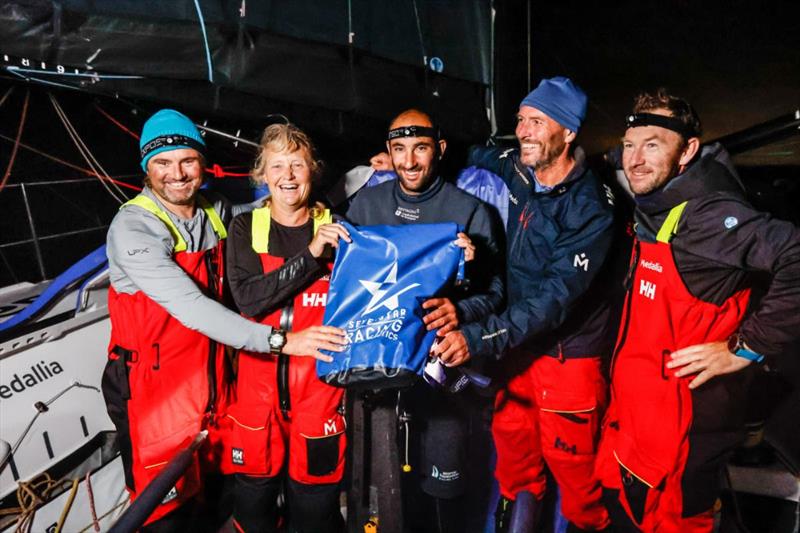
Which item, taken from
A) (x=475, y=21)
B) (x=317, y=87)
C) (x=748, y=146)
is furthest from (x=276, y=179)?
(x=475, y=21)

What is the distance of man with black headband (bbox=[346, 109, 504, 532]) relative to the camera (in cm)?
204

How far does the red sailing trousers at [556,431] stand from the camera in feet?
7.18

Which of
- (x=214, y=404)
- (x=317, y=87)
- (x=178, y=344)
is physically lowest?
(x=214, y=404)

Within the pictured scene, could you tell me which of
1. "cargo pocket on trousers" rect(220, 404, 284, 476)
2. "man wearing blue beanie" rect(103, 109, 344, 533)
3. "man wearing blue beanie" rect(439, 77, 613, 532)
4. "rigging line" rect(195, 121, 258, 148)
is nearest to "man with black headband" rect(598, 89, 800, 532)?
"man wearing blue beanie" rect(439, 77, 613, 532)

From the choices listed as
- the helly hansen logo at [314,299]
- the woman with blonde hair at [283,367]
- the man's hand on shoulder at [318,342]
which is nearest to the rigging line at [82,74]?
the woman with blonde hair at [283,367]

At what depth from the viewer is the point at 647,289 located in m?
1.87

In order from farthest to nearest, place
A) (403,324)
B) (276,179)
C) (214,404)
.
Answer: (214,404)
(276,179)
(403,324)

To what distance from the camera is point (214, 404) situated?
81.7 inches

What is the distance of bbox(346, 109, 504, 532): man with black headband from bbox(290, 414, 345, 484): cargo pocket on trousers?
10.4 inches

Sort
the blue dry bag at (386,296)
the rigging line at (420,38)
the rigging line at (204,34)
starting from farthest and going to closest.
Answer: the rigging line at (420,38)
the rigging line at (204,34)
the blue dry bag at (386,296)

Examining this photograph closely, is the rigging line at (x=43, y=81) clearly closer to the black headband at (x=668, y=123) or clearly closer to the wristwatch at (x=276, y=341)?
the wristwatch at (x=276, y=341)

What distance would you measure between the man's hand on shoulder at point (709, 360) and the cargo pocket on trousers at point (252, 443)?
1643 millimetres

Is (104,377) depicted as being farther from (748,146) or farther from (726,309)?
(748,146)

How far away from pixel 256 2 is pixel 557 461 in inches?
119
